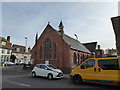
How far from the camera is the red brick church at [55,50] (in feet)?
71.8

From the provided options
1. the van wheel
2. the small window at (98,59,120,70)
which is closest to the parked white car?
the van wheel

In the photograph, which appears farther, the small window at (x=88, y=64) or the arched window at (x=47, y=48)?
the arched window at (x=47, y=48)

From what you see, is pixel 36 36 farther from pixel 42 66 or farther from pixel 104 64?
pixel 104 64

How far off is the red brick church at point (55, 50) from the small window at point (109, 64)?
11408mm

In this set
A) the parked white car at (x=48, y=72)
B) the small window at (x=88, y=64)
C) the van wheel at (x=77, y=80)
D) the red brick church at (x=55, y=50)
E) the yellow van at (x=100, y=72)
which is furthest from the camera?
the red brick church at (x=55, y=50)

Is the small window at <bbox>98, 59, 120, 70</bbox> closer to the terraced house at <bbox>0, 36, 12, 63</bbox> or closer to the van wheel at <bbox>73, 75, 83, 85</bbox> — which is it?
the van wheel at <bbox>73, 75, 83, 85</bbox>

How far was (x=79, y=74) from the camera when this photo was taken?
31.3ft

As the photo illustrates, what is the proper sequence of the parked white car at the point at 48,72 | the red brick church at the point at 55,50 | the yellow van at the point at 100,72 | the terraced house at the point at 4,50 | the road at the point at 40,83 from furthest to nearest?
the terraced house at the point at 4,50
the red brick church at the point at 55,50
the parked white car at the point at 48,72
the road at the point at 40,83
the yellow van at the point at 100,72

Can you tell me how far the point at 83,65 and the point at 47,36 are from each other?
17.1 meters

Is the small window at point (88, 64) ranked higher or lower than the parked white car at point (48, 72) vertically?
higher

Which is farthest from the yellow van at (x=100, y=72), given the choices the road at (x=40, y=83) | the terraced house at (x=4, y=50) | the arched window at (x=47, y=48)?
the terraced house at (x=4, y=50)

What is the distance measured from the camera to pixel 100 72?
27.8ft

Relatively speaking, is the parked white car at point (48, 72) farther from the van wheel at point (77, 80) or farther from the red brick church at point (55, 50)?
the red brick church at point (55, 50)

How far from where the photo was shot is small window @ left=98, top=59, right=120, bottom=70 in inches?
313
